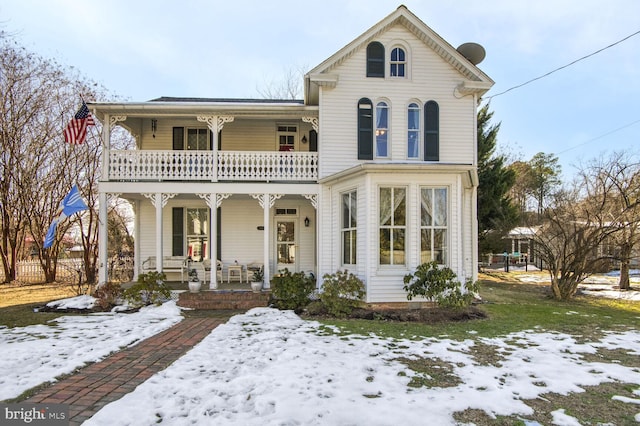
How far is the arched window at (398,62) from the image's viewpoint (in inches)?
452

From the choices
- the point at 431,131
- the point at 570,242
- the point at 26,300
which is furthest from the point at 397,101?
the point at 26,300

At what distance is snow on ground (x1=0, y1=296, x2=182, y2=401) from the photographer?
4795 millimetres

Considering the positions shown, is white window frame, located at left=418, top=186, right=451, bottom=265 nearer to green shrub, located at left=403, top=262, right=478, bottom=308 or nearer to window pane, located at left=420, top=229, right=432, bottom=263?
→ window pane, located at left=420, top=229, right=432, bottom=263

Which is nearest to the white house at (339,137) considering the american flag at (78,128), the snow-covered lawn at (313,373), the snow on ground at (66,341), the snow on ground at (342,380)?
the american flag at (78,128)

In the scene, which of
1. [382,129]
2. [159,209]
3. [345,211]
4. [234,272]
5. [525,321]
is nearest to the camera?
[525,321]

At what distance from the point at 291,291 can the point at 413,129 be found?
609 cm

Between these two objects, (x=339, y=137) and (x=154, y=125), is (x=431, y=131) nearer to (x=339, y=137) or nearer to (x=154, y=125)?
(x=339, y=137)

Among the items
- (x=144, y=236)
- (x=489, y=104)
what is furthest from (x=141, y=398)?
(x=489, y=104)

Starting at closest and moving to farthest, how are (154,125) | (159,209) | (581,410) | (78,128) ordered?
(581,410), (78,128), (159,209), (154,125)

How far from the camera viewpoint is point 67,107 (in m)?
17.4

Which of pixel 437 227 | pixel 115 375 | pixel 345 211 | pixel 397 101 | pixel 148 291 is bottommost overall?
pixel 115 375

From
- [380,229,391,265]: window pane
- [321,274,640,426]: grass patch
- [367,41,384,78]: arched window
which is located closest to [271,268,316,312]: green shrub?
[321,274,640,426]: grass patch

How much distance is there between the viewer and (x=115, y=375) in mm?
4828

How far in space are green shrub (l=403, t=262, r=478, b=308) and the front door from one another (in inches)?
200
